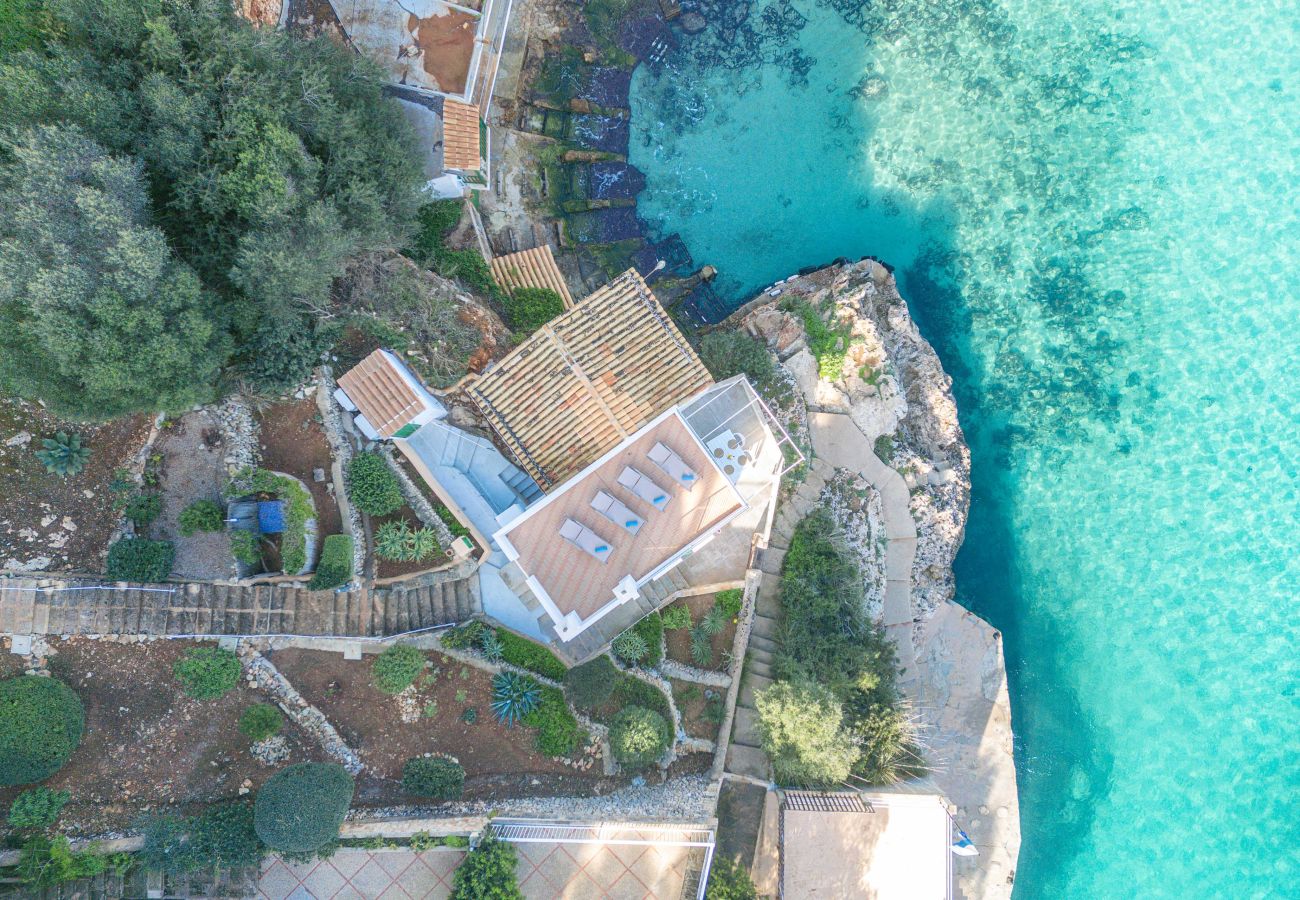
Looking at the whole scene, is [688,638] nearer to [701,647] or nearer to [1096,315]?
[701,647]

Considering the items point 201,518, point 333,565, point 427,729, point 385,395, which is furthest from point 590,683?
point 201,518

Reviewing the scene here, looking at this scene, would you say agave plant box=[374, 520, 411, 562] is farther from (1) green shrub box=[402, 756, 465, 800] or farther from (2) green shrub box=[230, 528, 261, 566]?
(1) green shrub box=[402, 756, 465, 800]

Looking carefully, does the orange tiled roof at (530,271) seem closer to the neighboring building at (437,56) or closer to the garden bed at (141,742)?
the neighboring building at (437,56)

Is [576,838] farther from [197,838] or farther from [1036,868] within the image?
[1036,868]

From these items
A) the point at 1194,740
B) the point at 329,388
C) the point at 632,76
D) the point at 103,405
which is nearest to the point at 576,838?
the point at 329,388

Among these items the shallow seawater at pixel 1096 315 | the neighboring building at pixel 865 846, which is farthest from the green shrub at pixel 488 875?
the shallow seawater at pixel 1096 315

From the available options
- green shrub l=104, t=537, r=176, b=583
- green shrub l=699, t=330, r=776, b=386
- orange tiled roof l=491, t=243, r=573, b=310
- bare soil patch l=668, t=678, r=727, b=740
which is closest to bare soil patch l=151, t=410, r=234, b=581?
green shrub l=104, t=537, r=176, b=583
